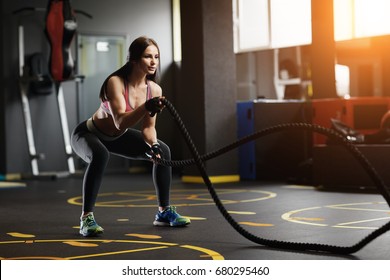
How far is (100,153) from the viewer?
14.5 feet

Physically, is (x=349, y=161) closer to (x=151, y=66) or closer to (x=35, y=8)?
(x=151, y=66)

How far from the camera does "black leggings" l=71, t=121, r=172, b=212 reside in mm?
4434

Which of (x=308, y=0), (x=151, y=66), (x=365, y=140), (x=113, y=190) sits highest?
(x=308, y=0)

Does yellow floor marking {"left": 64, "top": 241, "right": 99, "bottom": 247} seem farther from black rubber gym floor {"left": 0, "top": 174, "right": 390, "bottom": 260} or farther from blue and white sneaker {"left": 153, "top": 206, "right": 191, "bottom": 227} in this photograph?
blue and white sneaker {"left": 153, "top": 206, "right": 191, "bottom": 227}

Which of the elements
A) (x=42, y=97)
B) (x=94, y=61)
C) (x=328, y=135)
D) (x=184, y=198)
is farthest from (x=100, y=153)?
(x=94, y=61)

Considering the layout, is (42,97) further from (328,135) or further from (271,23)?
(328,135)

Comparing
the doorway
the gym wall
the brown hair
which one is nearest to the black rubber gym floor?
the brown hair

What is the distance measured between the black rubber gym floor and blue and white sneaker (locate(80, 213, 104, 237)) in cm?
6

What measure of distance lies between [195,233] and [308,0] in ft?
20.3

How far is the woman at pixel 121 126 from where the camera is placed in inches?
171

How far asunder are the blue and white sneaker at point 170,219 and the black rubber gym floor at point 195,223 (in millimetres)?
80

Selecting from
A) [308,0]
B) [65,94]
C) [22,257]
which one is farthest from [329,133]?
[65,94]

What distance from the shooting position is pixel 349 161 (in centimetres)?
733

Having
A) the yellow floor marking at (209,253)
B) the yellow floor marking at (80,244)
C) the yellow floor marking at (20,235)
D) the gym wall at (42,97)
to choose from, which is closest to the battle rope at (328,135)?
the yellow floor marking at (209,253)
